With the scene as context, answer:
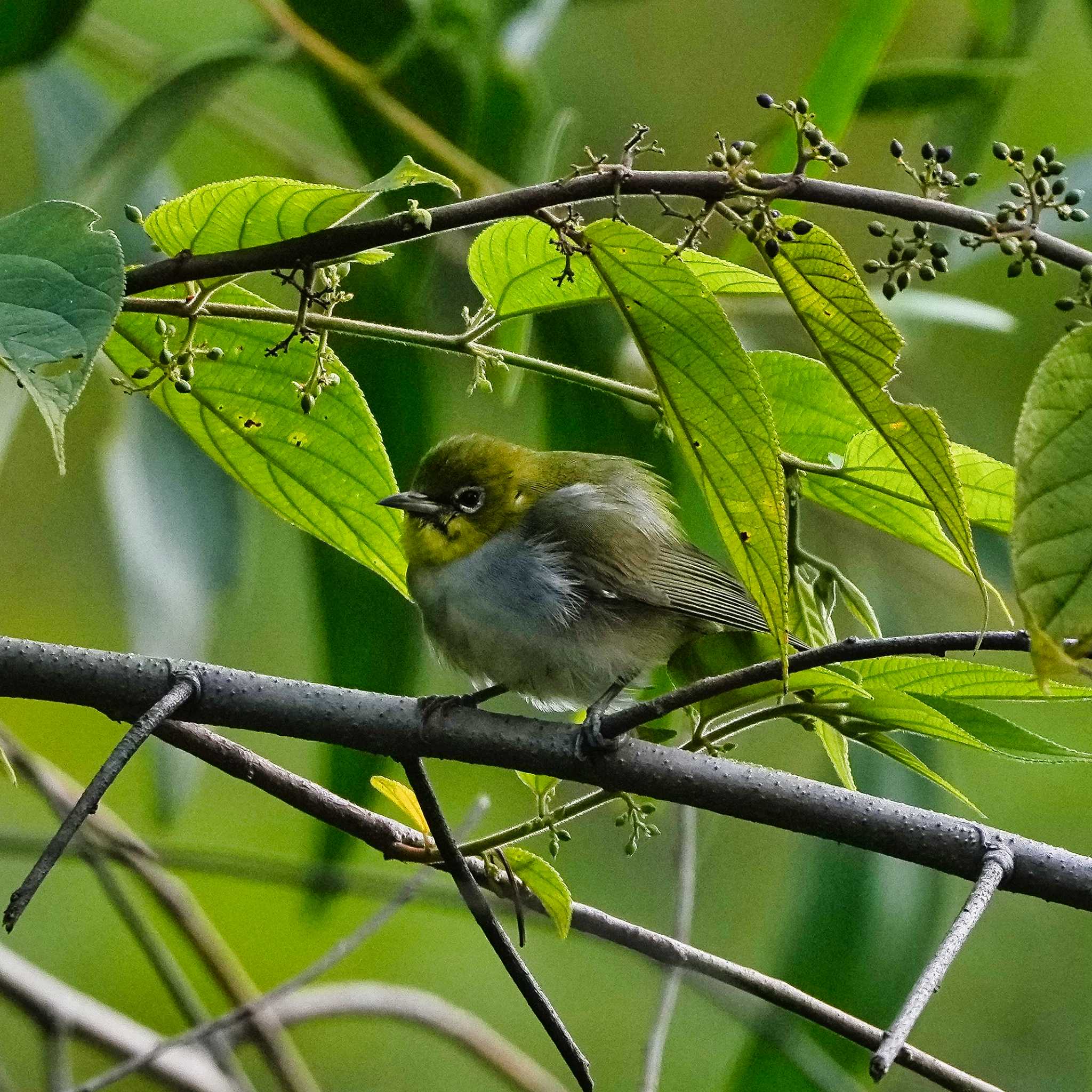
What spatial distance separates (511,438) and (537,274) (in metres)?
2.88

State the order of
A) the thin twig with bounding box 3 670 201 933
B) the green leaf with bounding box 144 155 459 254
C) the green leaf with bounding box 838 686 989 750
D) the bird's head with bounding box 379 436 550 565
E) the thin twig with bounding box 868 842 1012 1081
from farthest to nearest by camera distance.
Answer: the bird's head with bounding box 379 436 550 565 < the green leaf with bounding box 838 686 989 750 < the green leaf with bounding box 144 155 459 254 < the thin twig with bounding box 3 670 201 933 < the thin twig with bounding box 868 842 1012 1081

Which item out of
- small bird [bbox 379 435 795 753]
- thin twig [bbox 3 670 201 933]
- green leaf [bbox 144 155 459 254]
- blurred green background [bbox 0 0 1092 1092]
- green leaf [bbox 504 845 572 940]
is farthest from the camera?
blurred green background [bbox 0 0 1092 1092]

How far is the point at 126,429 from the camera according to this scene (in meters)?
3.04

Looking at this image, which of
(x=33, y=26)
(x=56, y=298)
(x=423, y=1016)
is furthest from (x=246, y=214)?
(x=423, y=1016)

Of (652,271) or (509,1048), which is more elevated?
(652,271)

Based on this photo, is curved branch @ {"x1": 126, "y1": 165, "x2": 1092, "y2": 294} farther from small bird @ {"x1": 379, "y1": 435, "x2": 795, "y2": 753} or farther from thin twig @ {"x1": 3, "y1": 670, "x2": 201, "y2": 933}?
small bird @ {"x1": 379, "y1": 435, "x2": 795, "y2": 753}

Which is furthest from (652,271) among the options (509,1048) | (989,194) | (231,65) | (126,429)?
(989,194)

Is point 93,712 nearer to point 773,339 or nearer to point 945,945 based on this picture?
point 773,339

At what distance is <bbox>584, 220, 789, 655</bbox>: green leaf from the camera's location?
121 cm

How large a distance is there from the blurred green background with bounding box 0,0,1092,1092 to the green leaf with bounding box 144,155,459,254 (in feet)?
2.24

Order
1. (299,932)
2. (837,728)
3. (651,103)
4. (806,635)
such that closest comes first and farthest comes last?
(837,728) < (806,635) < (299,932) < (651,103)

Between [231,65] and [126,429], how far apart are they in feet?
2.65

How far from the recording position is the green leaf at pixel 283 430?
5.47 ft

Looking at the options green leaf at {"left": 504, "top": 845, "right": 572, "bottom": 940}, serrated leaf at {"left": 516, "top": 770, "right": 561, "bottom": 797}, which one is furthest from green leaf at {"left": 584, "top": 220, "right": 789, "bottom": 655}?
serrated leaf at {"left": 516, "top": 770, "right": 561, "bottom": 797}
